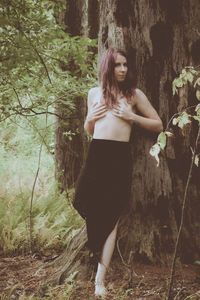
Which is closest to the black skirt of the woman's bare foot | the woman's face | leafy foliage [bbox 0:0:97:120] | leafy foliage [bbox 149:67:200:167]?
the woman's bare foot

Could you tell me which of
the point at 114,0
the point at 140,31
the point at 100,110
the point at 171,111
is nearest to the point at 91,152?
the point at 100,110

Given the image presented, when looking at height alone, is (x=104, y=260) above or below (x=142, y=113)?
below

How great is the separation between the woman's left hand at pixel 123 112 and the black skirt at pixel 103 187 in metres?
0.30

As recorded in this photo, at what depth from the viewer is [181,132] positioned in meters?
4.09

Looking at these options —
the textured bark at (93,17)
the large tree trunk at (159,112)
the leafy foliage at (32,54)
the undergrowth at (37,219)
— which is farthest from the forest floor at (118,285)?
the textured bark at (93,17)

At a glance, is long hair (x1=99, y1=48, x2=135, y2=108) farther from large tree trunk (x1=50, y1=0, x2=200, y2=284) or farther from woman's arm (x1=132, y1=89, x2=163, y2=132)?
large tree trunk (x1=50, y1=0, x2=200, y2=284)

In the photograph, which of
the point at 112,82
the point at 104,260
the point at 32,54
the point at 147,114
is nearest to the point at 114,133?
the point at 147,114

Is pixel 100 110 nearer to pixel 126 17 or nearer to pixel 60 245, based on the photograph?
pixel 126 17

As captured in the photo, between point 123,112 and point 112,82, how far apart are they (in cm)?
39

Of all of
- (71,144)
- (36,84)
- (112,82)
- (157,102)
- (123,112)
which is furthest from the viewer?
(71,144)

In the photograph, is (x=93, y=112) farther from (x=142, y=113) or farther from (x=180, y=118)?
(x=180, y=118)

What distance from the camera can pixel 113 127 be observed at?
3.81 m

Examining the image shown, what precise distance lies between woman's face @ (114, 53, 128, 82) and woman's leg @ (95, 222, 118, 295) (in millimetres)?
1715

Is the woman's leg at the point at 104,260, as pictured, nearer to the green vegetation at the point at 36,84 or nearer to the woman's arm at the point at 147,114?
the woman's arm at the point at 147,114
